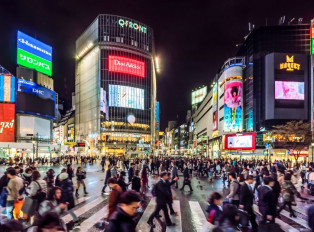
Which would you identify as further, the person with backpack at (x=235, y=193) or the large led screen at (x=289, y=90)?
the large led screen at (x=289, y=90)

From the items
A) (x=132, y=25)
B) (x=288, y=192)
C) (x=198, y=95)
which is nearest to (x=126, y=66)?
(x=132, y=25)

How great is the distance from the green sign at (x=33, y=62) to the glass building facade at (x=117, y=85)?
21.0 meters

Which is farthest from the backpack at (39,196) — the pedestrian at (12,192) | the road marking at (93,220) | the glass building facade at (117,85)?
the glass building facade at (117,85)

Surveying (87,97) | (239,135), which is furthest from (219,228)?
(87,97)

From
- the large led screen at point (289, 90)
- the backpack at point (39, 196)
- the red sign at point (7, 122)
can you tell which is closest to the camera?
the backpack at point (39, 196)

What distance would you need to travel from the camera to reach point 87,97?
10744cm

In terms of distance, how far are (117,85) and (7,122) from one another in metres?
41.9

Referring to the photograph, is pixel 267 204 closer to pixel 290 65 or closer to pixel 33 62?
pixel 290 65

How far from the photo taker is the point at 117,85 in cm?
10175

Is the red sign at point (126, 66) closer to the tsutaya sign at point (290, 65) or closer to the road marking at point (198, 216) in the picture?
the tsutaya sign at point (290, 65)

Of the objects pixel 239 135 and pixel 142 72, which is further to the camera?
pixel 142 72

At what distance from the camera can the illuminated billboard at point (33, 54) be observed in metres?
71.2

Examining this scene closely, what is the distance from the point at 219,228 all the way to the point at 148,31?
379 ft

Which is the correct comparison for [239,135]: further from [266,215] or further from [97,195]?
[266,215]
